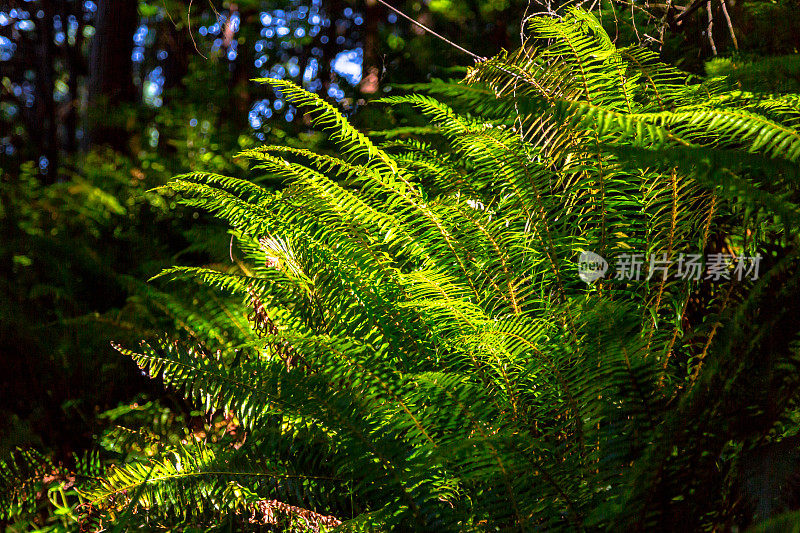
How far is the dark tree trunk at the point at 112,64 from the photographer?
4383mm

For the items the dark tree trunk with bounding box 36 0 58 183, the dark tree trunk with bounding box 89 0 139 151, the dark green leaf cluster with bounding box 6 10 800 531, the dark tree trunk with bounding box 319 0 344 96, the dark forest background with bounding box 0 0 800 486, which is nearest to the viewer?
the dark green leaf cluster with bounding box 6 10 800 531

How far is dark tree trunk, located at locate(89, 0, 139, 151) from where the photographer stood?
4383 millimetres

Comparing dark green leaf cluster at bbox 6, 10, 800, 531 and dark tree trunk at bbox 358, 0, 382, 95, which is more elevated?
dark tree trunk at bbox 358, 0, 382, 95

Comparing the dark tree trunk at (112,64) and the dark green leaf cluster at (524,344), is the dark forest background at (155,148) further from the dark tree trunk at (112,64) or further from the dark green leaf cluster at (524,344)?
the dark green leaf cluster at (524,344)

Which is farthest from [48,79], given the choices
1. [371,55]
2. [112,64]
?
[371,55]

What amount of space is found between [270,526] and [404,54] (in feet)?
11.0

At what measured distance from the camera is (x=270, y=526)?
1.38m

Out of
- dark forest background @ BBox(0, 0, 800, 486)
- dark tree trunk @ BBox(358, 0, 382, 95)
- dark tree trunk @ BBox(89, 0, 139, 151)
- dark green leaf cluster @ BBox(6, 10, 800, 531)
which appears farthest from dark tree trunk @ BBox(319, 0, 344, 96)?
dark green leaf cluster @ BBox(6, 10, 800, 531)

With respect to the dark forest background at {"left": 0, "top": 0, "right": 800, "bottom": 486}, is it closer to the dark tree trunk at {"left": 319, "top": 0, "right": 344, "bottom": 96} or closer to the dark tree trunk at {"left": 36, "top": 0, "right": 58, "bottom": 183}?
the dark tree trunk at {"left": 319, "top": 0, "right": 344, "bottom": 96}

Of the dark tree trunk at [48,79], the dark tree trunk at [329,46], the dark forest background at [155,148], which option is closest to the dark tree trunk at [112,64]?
the dark forest background at [155,148]

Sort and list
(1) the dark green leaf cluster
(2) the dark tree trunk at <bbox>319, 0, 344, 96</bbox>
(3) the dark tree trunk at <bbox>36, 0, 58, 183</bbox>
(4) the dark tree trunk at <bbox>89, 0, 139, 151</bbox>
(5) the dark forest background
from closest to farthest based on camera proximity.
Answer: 1. (1) the dark green leaf cluster
2. (5) the dark forest background
3. (4) the dark tree trunk at <bbox>89, 0, 139, 151</bbox>
4. (2) the dark tree trunk at <bbox>319, 0, 344, 96</bbox>
5. (3) the dark tree trunk at <bbox>36, 0, 58, 183</bbox>

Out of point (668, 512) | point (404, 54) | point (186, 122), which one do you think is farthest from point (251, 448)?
Result: point (404, 54)

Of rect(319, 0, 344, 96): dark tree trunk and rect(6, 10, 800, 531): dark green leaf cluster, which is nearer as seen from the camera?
rect(6, 10, 800, 531): dark green leaf cluster

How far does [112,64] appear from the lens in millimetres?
4578
